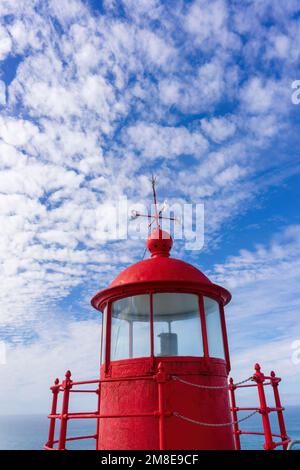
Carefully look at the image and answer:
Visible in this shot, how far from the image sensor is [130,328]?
696cm

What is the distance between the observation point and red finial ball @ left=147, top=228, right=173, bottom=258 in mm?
7913

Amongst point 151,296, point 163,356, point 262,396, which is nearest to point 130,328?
point 151,296

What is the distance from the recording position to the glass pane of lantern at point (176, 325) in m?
6.47

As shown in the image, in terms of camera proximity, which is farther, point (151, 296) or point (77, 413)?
point (151, 296)

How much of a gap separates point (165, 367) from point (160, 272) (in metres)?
1.66

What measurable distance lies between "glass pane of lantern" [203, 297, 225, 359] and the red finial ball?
4.79 ft

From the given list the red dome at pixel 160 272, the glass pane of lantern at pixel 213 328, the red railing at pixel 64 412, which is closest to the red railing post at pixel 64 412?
the red railing at pixel 64 412

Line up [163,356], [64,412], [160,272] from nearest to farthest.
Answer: [64,412], [163,356], [160,272]

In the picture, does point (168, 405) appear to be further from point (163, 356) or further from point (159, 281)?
point (159, 281)

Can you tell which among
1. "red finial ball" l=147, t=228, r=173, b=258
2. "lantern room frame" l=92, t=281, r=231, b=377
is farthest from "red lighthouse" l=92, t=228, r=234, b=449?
"red finial ball" l=147, t=228, r=173, b=258

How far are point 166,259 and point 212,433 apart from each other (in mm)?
3160

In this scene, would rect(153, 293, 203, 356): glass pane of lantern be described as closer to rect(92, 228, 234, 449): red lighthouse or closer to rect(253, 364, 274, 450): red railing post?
rect(92, 228, 234, 449): red lighthouse
